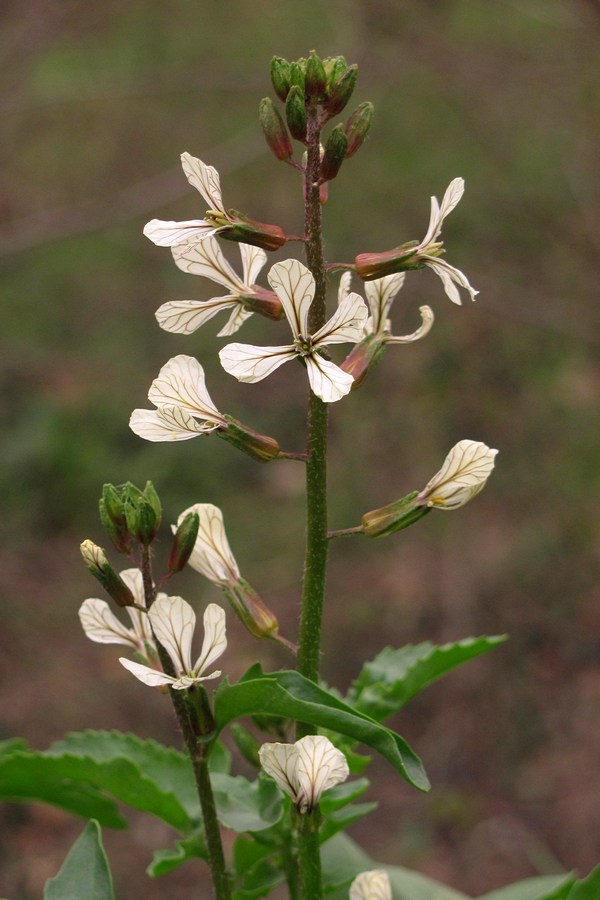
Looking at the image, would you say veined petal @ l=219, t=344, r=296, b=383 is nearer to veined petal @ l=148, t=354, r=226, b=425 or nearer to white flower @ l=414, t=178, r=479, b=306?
veined petal @ l=148, t=354, r=226, b=425

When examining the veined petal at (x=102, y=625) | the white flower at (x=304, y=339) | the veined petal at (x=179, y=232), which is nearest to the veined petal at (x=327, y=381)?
the white flower at (x=304, y=339)

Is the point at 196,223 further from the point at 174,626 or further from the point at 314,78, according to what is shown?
the point at 174,626

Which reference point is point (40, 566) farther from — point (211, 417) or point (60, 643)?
point (211, 417)

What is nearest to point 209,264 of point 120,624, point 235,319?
point 235,319

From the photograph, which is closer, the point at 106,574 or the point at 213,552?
the point at 106,574

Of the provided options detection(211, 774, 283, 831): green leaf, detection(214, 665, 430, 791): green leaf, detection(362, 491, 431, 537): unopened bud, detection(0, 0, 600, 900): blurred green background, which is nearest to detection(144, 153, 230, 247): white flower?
detection(362, 491, 431, 537): unopened bud

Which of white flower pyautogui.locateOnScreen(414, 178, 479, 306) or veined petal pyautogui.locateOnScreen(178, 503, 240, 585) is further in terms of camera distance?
veined petal pyautogui.locateOnScreen(178, 503, 240, 585)

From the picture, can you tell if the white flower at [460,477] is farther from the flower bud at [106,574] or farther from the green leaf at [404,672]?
the flower bud at [106,574]
